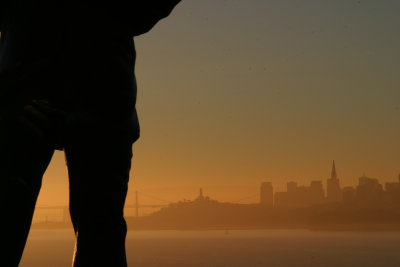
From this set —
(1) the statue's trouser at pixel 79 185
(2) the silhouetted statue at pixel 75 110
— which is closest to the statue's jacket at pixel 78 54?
(2) the silhouetted statue at pixel 75 110

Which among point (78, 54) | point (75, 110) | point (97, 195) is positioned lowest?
point (97, 195)

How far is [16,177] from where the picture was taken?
3.17 m

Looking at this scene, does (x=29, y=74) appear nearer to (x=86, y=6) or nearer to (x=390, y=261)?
(x=86, y=6)

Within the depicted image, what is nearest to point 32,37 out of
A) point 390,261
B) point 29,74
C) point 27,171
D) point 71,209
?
point 29,74

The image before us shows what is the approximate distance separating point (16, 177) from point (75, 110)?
387 mm

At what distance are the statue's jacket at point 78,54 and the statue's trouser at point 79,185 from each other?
0.11m

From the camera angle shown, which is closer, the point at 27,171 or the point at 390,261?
the point at 27,171

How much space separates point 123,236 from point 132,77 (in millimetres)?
740

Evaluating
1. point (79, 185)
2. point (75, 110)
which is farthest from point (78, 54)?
point (79, 185)

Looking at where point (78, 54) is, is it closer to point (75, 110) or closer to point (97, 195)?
point (75, 110)

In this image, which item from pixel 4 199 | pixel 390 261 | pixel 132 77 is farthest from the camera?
pixel 390 261

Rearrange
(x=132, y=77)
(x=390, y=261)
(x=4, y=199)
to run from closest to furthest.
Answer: (x=4, y=199)
(x=132, y=77)
(x=390, y=261)

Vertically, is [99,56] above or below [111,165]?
above

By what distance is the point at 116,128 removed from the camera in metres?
3.32
